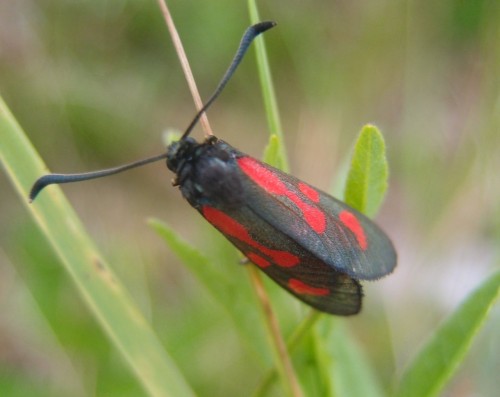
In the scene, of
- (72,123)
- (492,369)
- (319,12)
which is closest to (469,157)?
(492,369)

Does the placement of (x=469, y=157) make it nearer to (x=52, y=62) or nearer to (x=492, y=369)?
(x=492, y=369)

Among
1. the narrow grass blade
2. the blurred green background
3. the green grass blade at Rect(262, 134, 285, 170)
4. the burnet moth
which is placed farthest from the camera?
the blurred green background

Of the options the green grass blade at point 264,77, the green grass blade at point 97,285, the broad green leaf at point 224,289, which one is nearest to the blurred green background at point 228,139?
the broad green leaf at point 224,289

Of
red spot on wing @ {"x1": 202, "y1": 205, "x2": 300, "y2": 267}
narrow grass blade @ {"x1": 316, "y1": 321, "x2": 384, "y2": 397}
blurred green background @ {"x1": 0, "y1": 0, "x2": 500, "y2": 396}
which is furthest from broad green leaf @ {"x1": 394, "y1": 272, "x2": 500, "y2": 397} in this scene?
blurred green background @ {"x1": 0, "y1": 0, "x2": 500, "y2": 396}

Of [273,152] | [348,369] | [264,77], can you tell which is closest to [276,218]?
[273,152]

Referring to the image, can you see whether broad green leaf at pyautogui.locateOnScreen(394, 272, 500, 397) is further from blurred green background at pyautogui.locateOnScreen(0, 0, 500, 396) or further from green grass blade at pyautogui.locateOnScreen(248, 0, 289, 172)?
blurred green background at pyautogui.locateOnScreen(0, 0, 500, 396)

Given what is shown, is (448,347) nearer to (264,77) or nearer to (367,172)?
(367,172)
